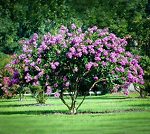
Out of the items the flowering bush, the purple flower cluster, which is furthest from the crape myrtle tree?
the flowering bush

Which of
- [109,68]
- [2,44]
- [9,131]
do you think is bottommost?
[9,131]

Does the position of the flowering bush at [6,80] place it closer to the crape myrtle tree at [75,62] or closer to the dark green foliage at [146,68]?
the dark green foliage at [146,68]

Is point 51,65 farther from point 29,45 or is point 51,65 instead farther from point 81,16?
point 81,16

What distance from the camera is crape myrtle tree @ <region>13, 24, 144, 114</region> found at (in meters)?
25.5

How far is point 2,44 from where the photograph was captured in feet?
327

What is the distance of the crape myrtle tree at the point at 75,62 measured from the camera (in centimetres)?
2547

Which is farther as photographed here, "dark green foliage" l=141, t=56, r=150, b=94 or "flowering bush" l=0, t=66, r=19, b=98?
"dark green foliage" l=141, t=56, r=150, b=94

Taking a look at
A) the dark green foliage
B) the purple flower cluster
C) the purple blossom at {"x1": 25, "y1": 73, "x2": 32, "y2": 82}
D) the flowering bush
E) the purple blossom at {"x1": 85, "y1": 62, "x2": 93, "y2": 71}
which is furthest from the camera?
the dark green foliage

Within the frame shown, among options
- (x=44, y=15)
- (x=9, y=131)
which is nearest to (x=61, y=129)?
(x=9, y=131)

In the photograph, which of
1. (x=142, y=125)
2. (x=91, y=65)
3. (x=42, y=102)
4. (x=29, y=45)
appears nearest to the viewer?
(x=142, y=125)

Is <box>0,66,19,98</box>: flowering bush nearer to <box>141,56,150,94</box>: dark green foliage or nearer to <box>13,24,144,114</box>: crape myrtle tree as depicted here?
<box>141,56,150,94</box>: dark green foliage

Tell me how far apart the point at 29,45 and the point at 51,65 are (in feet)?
6.99

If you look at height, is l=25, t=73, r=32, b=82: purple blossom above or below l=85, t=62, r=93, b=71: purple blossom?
below

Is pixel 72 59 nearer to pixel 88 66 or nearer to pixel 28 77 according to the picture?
pixel 88 66
